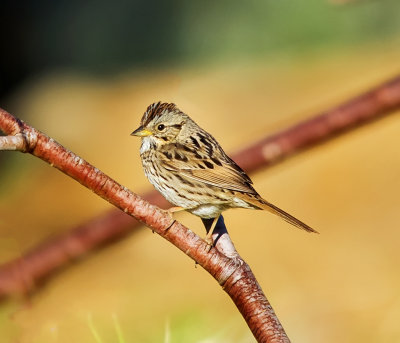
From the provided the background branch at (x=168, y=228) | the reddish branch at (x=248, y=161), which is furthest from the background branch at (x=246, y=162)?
the background branch at (x=168, y=228)

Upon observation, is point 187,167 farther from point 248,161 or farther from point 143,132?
point 248,161

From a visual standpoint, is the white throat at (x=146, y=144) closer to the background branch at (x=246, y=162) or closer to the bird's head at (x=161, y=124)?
the bird's head at (x=161, y=124)

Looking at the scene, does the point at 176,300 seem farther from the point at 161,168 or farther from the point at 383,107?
the point at 383,107

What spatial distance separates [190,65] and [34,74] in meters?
1.12

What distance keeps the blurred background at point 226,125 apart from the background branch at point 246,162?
1137 millimetres

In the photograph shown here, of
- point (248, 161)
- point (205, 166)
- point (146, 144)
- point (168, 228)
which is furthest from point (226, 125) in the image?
point (168, 228)

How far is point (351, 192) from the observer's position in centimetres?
447

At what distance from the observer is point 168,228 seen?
3.62 feet

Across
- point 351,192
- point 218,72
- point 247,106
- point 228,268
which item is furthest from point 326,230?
point 228,268

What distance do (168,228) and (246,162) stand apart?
31.6 inches

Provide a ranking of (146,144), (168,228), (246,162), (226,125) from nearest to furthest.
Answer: (168,228) → (246,162) → (146,144) → (226,125)

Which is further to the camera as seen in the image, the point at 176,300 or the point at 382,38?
the point at 382,38

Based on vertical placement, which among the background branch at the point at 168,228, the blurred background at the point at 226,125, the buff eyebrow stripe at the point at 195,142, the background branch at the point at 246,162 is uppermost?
the blurred background at the point at 226,125

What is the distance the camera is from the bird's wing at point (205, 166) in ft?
6.81
